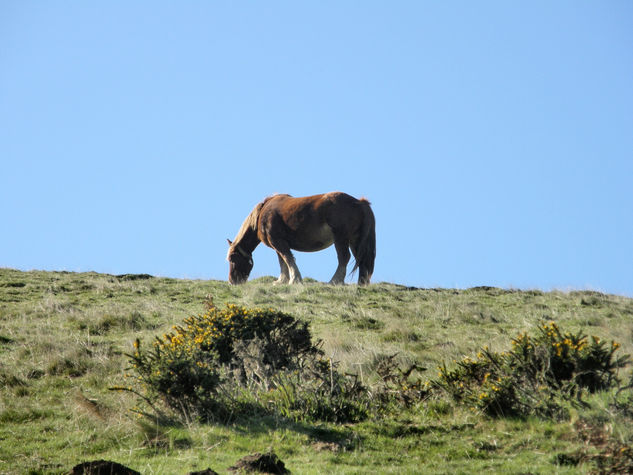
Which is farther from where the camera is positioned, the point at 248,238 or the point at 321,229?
the point at 248,238

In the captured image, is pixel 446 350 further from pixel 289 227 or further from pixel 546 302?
pixel 289 227

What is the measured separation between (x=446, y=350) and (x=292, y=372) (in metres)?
3.81

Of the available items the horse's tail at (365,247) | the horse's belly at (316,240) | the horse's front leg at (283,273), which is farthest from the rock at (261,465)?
the horse's front leg at (283,273)

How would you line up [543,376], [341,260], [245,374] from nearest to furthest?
[543,376] → [245,374] → [341,260]

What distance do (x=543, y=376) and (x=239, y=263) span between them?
1832 centimetres

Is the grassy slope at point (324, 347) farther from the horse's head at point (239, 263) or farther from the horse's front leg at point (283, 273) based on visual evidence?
the horse's head at point (239, 263)

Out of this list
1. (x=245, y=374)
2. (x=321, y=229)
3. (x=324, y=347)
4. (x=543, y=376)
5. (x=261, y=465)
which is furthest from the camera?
(x=321, y=229)

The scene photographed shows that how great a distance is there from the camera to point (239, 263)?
2578 centimetres

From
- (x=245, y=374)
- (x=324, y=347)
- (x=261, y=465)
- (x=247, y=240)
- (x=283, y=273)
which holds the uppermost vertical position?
(x=247, y=240)

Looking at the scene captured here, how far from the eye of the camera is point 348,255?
23328 mm

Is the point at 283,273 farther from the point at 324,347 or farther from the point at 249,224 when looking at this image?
the point at 324,347

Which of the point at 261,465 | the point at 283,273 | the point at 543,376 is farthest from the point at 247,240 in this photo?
the point at 261,465

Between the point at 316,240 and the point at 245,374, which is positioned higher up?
the point at 316,240

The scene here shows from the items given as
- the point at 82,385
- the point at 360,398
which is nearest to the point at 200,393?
the point at 360,398
